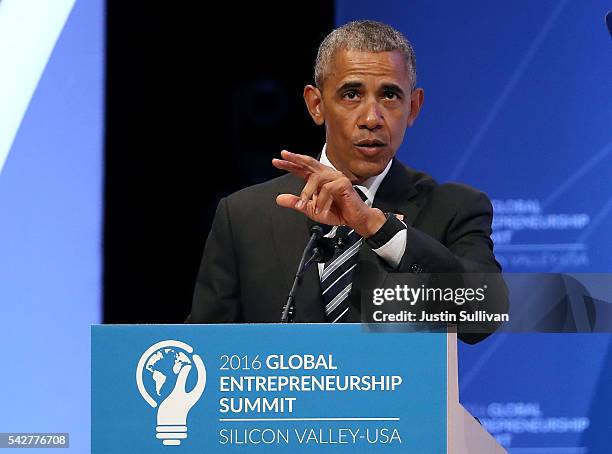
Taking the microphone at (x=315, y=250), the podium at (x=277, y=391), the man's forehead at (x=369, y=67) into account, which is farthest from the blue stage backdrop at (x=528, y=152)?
the podium at (x=277, y=391)

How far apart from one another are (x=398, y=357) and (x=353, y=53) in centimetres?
136

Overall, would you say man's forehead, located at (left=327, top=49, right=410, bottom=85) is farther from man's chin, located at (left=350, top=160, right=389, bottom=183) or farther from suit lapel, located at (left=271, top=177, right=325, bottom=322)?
suit lapel, located at (left=271, top=177, right=325, bottom=322)

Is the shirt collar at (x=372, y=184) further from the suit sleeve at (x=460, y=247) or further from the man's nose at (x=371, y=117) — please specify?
the suit sleeve at (x=460, y=247)

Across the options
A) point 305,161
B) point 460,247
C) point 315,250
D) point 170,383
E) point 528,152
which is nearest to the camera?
point 170,383

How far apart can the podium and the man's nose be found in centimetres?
115

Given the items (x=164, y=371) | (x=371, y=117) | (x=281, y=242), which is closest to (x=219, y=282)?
(x=281, y=242)

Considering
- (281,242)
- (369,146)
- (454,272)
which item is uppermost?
(369,146)

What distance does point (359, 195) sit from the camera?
9.20ft

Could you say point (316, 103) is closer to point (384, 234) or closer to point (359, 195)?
point (359, 195)

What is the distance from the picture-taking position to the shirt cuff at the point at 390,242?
7.86ft

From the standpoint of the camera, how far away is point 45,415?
4047mm

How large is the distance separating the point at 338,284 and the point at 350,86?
2.11 ft

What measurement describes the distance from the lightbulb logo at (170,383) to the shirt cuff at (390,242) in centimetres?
60

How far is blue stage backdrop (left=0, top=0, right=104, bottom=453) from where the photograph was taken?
13.3ft
